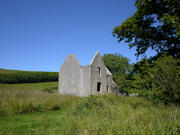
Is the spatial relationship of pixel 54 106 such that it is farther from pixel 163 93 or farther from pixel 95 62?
pixel 95 62

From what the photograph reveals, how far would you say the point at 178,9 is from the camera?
10.5 meters

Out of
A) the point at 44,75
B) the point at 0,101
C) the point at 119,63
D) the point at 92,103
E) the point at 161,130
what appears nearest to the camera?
the point at 161,130

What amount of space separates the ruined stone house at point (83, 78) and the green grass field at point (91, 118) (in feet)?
29.5

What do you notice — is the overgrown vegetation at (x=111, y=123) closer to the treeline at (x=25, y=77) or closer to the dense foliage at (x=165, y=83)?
the dense foliage at (x=165, y=83)

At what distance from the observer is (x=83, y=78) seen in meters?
21.4

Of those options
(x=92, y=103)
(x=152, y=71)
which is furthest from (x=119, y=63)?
(x=92, y=103)

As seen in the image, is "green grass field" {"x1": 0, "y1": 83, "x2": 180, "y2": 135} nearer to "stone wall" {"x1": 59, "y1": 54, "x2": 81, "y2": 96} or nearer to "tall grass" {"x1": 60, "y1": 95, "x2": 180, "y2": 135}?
"tall grass" {"x1": 60, "y1": 95, "x2": 180, "y2": 135}

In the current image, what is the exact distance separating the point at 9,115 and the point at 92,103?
16.2 feet

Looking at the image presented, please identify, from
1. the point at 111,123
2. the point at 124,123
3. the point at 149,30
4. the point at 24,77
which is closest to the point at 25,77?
the point at 24,77

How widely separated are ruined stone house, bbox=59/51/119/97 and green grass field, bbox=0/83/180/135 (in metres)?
8.99

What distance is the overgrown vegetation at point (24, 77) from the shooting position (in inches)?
1626

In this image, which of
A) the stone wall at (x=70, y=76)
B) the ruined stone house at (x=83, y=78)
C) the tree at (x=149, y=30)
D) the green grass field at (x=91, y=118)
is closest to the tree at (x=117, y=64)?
the ruined stone house at (x=83, y=78)

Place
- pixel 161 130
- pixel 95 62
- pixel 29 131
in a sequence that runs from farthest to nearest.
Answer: pixel 95 62, pixel 29 131, pixel 161 130

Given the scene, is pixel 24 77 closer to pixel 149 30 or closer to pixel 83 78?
pixel 83 78
